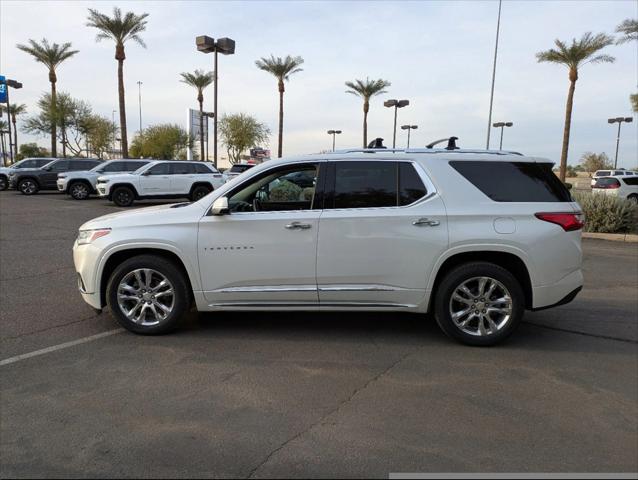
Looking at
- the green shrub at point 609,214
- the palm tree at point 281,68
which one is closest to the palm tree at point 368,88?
the palm tree at point 281,68

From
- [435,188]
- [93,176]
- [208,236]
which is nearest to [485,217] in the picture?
[435,188]

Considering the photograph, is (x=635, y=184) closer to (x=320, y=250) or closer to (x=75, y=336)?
(x=320, y=250)

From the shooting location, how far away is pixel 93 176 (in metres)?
22.4

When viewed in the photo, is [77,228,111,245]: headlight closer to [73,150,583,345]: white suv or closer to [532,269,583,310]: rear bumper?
[73,150,583,345]: white suv

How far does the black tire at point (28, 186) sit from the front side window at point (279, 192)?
23716mm

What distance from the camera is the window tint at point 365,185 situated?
4.74 meters

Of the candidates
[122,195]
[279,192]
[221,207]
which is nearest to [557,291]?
[279,192]

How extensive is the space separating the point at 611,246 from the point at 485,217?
28.4 ft

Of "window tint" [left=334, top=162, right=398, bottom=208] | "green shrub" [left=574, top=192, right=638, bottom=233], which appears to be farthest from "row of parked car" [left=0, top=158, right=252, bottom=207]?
"window tint" [left=334, top=162, right=398, bottom=208]

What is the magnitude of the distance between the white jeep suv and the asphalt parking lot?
17.7 m

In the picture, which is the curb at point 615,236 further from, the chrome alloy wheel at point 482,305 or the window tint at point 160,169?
the window tint at point 160,169

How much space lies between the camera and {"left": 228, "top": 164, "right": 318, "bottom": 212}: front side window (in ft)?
16.1

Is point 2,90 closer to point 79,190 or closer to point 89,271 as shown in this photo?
point 79,190

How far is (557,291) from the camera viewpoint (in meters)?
4.66
